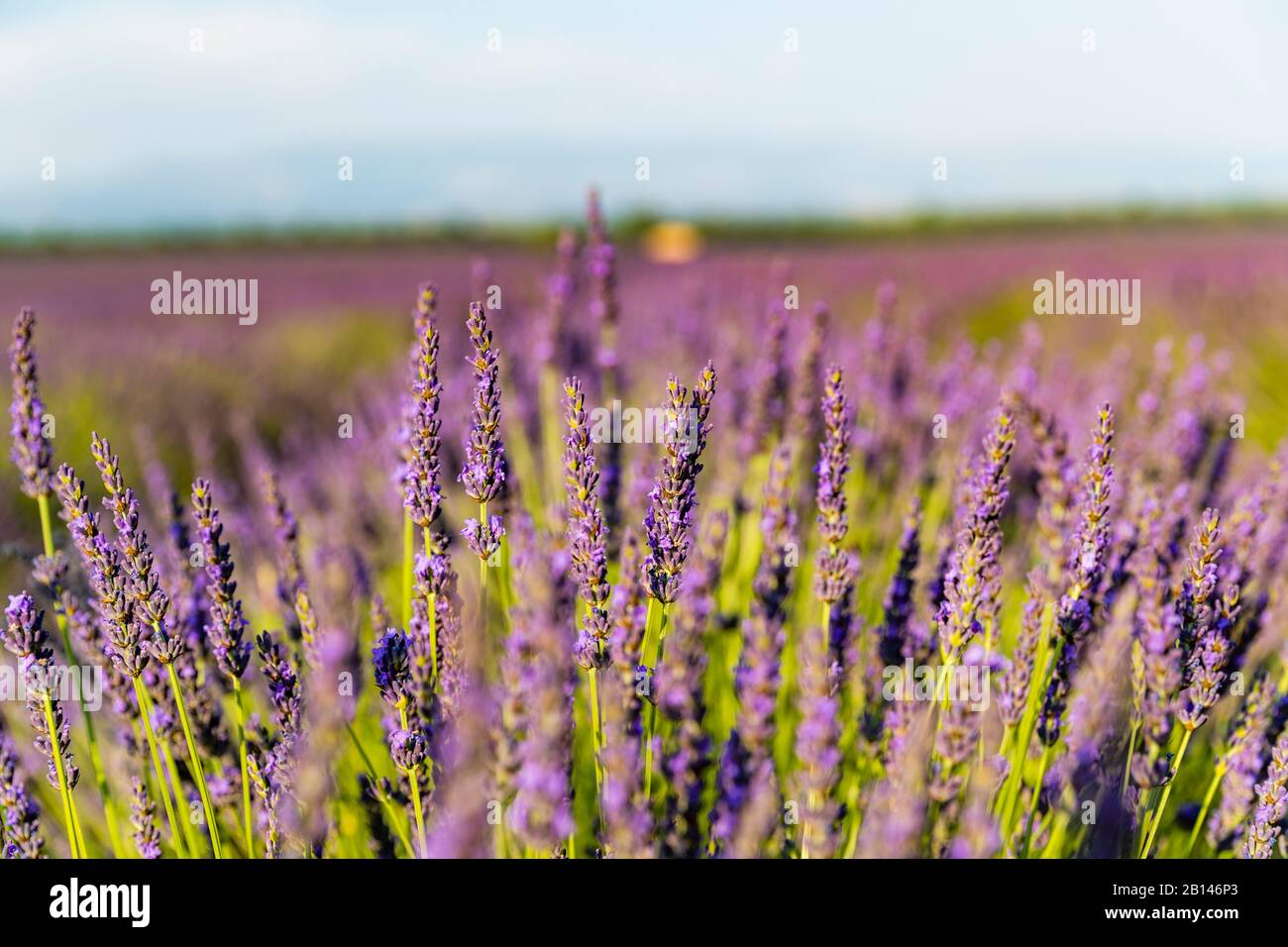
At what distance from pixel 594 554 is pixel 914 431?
2.30 metres

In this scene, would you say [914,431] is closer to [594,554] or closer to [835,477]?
[835,477]

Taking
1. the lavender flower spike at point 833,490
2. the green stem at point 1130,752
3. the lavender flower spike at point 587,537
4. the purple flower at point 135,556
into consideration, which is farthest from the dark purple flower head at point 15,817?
the green stem at point 1130,752

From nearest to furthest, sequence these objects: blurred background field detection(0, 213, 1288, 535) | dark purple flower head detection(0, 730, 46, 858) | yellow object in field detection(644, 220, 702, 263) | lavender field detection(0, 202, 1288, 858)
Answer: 1. lavender field detection(0, 202, 1288, 858)
2. dark purple flower head detection(0, 730, 46, 858)
3. blurred background field detection(0, 213, 1288, 535)
4. yellow object in field detection(644, 220, 702, 263)

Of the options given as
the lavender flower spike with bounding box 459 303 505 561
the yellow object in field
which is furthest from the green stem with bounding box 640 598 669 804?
the yellow object in field

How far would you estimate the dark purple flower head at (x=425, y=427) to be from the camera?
1.30 metres

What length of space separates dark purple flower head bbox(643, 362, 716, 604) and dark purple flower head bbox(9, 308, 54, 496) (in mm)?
1031

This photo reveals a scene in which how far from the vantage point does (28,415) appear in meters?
1.51

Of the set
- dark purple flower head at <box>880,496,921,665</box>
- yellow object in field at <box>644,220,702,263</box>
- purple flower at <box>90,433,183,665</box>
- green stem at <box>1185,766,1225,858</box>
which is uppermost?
yellow object in field at <box>644,220,702,263</box>

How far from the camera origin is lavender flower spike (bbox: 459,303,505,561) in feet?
4.14

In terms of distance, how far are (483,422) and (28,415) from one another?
2.70 ft

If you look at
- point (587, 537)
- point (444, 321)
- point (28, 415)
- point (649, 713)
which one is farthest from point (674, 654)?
point (444, 321)

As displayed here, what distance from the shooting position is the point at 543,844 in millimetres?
1041

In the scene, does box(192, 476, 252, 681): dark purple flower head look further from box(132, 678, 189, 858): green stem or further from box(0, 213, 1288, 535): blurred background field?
box(0, 213, 1288, 535): blurred background field
